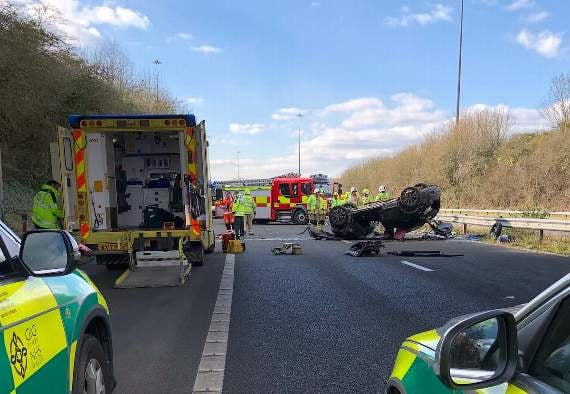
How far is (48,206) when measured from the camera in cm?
977

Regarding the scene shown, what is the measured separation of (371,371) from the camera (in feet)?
15.4

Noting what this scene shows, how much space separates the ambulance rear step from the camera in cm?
933

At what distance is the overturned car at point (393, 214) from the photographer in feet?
53.9

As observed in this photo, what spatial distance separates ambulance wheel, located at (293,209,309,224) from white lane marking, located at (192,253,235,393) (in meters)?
19.9

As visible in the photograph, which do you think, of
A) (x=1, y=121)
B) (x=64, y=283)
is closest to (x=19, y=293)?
(x=64, y=283)

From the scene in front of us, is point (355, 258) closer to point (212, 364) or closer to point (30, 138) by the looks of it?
point (212, 364)

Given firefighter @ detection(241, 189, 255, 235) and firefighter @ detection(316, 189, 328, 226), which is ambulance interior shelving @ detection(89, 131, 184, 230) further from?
firefighter @ detection(316, 189, 328, 226)

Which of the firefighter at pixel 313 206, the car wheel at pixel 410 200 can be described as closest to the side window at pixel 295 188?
the firefighter at pixel 313 206

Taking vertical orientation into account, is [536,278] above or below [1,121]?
below

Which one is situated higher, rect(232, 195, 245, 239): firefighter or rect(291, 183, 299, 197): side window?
rect(291, 183, 299, 197): side window

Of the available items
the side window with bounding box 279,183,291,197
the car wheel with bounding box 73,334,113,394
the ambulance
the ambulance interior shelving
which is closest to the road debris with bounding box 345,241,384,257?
the ambulance

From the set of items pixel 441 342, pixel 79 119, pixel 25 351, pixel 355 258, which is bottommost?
pixel 355 258

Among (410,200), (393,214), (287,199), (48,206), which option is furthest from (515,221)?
(287,199)

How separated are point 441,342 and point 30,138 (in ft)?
68.8
